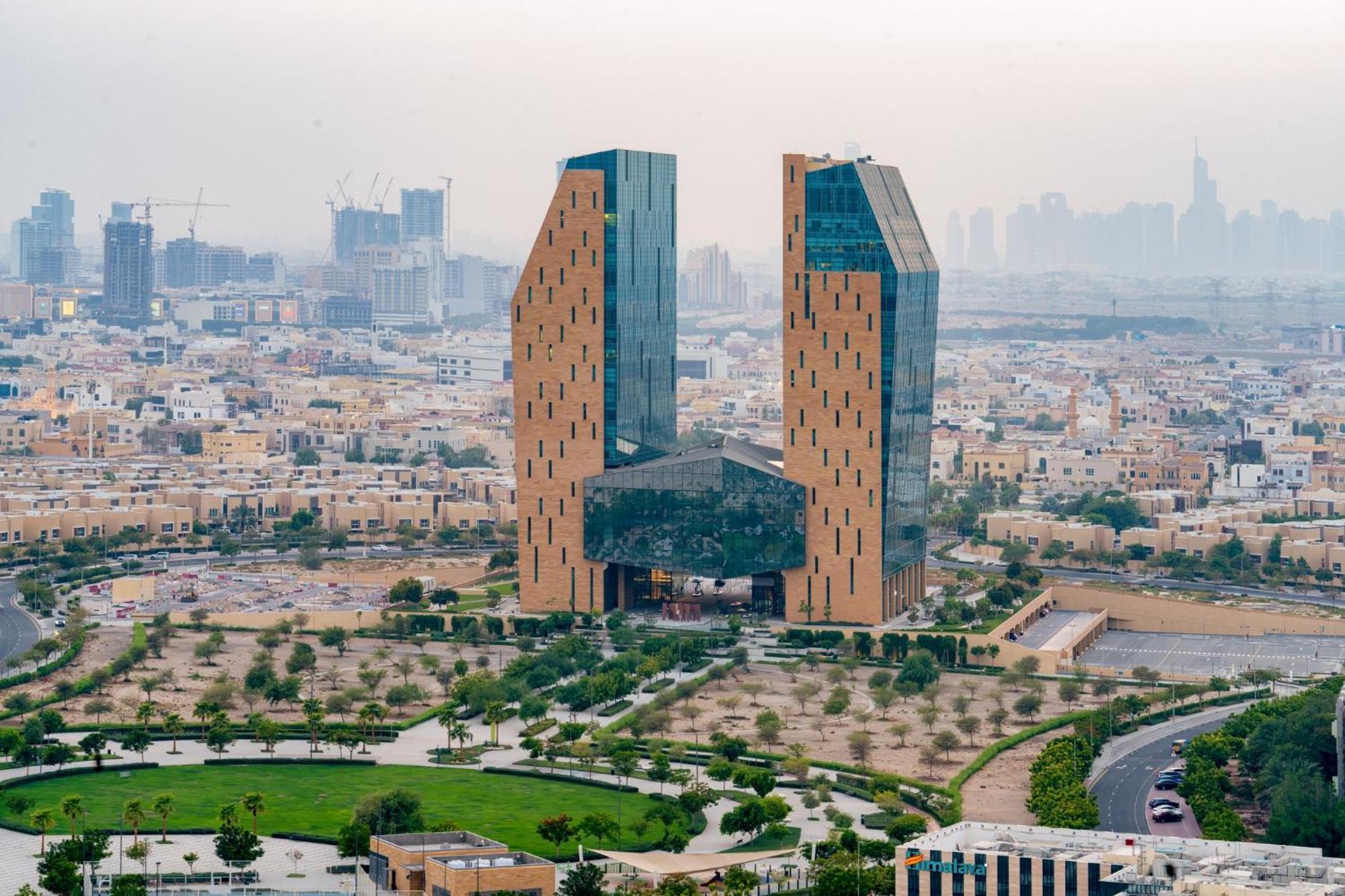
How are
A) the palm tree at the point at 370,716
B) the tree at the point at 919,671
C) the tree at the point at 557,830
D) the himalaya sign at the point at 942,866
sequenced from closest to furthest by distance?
the himalaya sign at the point at 942,866
the tree at the point at 557,830
the palm tree at the point at 370,716
the tree at the point at 919,671

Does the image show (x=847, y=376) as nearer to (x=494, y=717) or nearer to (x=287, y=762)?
(x=494, y=717)

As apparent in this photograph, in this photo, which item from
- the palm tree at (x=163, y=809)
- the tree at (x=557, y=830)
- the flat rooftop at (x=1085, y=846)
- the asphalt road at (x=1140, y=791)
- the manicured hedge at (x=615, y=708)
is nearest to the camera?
the flat rooftop at (x=1085, y=846)

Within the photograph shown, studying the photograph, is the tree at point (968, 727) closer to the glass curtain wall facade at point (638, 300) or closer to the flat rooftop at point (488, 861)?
the glass curtain wall facade at point (638, 300)

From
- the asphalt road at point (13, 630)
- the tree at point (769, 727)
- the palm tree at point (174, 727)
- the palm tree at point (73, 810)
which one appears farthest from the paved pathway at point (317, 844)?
the asphalt road at point (13, 630)

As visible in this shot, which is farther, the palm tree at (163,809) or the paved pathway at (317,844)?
the palm tree at (163,809)

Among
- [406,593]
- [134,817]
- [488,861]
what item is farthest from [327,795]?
[406,593]

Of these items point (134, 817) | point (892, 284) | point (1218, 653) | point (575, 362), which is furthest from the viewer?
point (1218, 653)

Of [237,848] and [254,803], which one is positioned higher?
[254,803]
